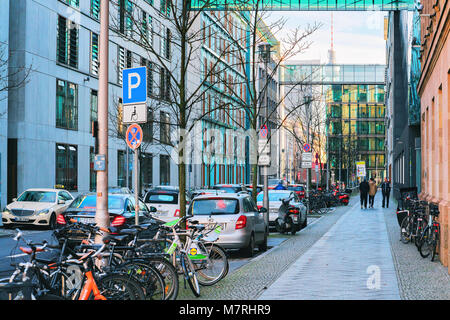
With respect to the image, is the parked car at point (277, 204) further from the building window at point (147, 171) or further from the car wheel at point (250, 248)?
the building window at point (147, 171)

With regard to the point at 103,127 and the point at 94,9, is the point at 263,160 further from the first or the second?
the point at 94,9

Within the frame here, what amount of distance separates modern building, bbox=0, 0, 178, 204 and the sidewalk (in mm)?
14451

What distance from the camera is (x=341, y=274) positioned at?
12.1m

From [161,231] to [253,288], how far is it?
1.65 meters

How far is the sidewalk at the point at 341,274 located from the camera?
32.2ft

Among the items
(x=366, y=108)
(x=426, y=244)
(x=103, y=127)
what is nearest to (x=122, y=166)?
(x=426, y=244)

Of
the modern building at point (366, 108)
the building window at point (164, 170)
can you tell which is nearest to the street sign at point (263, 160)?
the building window at point (164, 170)

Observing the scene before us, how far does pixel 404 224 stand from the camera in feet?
61.7

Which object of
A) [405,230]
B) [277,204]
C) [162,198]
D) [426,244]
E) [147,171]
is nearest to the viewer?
[426,244]

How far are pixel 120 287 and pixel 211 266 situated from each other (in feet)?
12.7

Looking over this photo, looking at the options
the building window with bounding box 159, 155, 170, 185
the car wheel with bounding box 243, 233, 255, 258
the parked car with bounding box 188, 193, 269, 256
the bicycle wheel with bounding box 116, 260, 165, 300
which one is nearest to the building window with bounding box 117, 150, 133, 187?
the building window with bounding box 159, 155, 170, 185

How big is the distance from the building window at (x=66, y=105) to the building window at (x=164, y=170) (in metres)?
16.1
